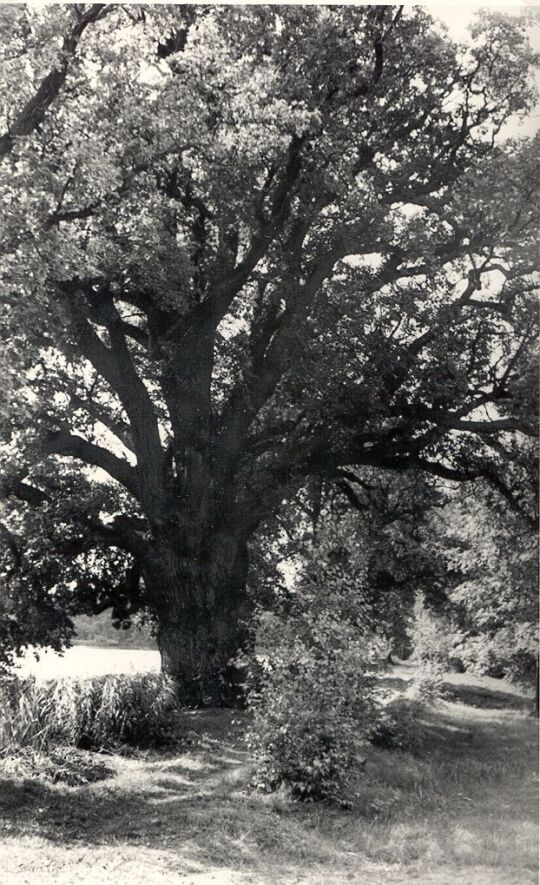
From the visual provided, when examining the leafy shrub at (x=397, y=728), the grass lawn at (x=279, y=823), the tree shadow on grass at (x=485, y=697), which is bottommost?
the grass lawn at (x=279, y=823)

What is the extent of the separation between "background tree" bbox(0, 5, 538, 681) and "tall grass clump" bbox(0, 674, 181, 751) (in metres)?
2.05

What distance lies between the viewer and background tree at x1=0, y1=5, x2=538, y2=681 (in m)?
10.6

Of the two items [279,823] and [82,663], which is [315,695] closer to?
[279,823]

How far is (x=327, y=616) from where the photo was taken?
8539 millimetres

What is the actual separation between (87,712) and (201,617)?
3087mm

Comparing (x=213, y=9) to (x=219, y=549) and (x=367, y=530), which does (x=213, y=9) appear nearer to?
(x=219, y=549)

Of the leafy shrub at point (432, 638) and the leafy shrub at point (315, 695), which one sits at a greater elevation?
the leafy shrub at point (432, 638)

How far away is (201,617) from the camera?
490 inches

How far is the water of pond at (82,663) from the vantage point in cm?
1104

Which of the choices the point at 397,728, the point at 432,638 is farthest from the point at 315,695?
the point at 432,638

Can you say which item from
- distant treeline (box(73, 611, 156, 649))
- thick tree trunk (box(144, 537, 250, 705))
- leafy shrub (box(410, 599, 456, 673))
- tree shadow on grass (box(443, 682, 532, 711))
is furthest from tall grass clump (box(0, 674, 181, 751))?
distant treeline (box(73, 611, 156, 649))

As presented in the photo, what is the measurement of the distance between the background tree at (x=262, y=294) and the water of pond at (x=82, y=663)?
947 millimetres

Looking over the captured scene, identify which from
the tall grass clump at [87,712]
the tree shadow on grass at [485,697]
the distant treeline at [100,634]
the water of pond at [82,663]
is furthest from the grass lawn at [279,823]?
the distant treeline at [100,634]

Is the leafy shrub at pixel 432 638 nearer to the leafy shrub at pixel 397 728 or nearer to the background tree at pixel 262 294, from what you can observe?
the leafy shrub at pixel 397 728
